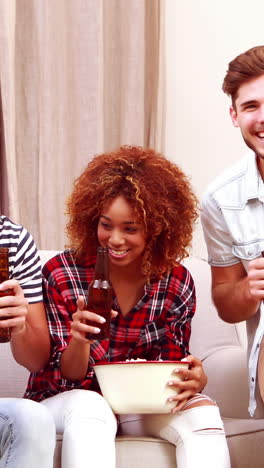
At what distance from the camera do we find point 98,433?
1763 millimetres

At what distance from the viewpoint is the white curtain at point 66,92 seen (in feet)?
9.36

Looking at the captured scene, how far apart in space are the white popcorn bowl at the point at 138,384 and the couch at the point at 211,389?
10 cm

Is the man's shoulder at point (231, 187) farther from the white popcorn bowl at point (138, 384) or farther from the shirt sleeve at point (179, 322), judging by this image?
the white popcorn bowl at point (138, 384)

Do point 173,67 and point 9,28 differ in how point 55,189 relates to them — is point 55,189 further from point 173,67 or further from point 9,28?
point 173,67

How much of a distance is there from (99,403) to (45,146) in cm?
126

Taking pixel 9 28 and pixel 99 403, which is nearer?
pixel 99 403

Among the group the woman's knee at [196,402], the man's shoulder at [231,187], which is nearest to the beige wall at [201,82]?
the man's shoulder at [231,187]

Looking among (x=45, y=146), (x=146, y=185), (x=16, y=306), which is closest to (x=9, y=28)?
(x=45, y=146)

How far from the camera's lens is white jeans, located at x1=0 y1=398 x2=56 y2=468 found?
1604 mm

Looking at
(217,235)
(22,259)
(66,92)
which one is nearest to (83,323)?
(22,259)

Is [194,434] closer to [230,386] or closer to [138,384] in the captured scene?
[138,384]

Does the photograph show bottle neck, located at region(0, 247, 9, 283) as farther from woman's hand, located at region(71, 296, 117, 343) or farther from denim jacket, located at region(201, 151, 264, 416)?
denim jacket, located at region(201, 151, 264, 416)

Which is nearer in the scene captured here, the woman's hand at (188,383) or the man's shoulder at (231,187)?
the woman's hand at (188,383)

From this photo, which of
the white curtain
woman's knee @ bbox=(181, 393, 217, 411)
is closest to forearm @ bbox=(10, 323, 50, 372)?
woman's knee @ bbox=(181, 393, 217, 411)
